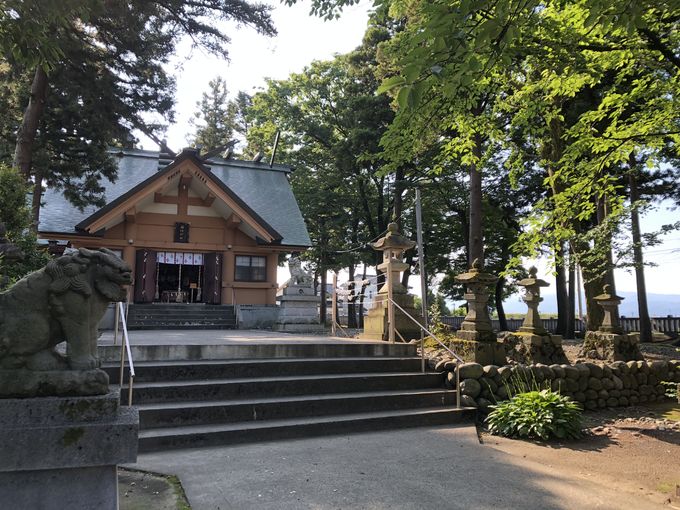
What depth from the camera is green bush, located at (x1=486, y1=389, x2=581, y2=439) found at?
5.80 metres

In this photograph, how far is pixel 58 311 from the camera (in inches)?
105

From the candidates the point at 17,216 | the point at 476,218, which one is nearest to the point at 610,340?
the point at 476,218

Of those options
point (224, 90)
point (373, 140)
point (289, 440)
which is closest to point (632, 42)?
point (289, 440)

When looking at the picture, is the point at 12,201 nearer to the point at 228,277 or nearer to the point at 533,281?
the point at 228,277

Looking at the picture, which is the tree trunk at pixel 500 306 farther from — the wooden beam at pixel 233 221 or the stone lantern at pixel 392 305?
the stone lantern at pixel 392 305

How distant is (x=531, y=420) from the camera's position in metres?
5.86

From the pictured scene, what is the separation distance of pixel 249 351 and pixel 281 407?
1.53 meters

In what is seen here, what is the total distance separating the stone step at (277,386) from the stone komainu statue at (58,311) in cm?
275

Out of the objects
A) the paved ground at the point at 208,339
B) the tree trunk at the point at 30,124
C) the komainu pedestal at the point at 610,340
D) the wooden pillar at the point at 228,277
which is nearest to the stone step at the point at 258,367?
the paved ground at the point at 208,339

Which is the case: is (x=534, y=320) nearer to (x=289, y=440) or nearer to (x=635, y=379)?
(x=635, y=379)

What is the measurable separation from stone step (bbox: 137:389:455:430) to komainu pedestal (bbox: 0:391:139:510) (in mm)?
2531

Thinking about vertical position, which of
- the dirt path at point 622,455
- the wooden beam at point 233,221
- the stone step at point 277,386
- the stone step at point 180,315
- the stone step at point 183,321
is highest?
the wooden beam at point 233,221

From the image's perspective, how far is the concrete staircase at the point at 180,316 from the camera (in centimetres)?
1472

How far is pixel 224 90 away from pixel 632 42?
38991 millimetres
